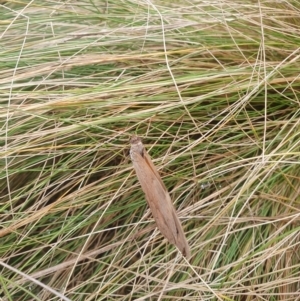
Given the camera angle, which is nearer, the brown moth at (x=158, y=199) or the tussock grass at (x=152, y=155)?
the brown moth at (x=158, y=199)

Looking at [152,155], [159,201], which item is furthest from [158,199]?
[152,155]

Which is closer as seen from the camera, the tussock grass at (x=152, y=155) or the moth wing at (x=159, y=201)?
the moth wing at (x=159, y=201)

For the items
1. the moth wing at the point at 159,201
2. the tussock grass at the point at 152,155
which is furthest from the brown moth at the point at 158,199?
the tussock grass at the point at 152,155

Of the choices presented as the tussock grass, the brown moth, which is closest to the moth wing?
the brown moth

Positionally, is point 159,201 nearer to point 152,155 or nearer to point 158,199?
point 158,199

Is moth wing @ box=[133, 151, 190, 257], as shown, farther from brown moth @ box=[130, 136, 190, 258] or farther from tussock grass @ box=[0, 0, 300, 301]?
tussock grass @ box=[0, 0, 300, 301]

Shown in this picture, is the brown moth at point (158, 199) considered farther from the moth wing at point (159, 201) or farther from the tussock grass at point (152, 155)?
the tussock grass at point (152, 155)
